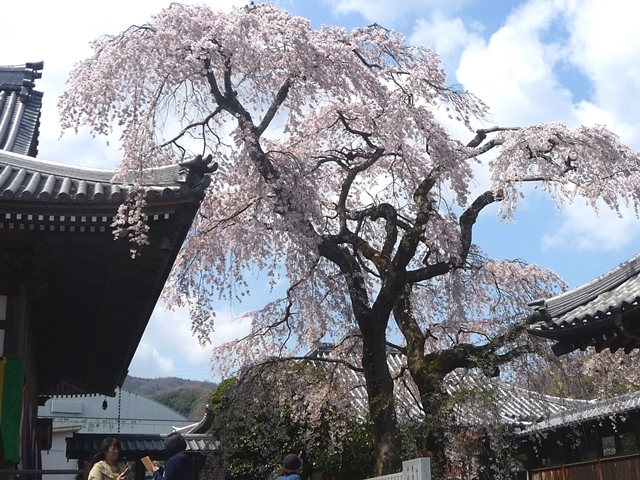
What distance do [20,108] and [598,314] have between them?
401 inches

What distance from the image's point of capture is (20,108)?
1312 cm

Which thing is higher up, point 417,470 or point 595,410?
point 595,410

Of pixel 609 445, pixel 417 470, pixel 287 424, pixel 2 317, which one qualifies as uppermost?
pixel 2 317

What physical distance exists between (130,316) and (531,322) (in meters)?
5.71

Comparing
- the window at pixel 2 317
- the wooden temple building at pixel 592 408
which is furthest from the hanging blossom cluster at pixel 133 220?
the wooden temple building at pixel 592 408

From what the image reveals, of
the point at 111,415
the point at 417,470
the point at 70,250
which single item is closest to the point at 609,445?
the point at 417,470

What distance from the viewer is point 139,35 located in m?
10.6

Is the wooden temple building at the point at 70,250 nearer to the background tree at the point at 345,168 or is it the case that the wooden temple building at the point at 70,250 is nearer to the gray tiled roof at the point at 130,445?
the background tree at the point at 345,168

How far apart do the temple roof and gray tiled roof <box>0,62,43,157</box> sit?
7.28 metres

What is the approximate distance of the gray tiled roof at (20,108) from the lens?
11305 millimetres

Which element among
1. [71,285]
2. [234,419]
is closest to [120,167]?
[71,285]

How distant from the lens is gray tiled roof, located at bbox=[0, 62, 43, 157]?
1130 cm

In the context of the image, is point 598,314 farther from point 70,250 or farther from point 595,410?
point 595,410

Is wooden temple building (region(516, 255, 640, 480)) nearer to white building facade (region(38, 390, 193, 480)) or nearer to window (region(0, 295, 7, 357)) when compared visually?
window (region(0, 295, 7, 357))
